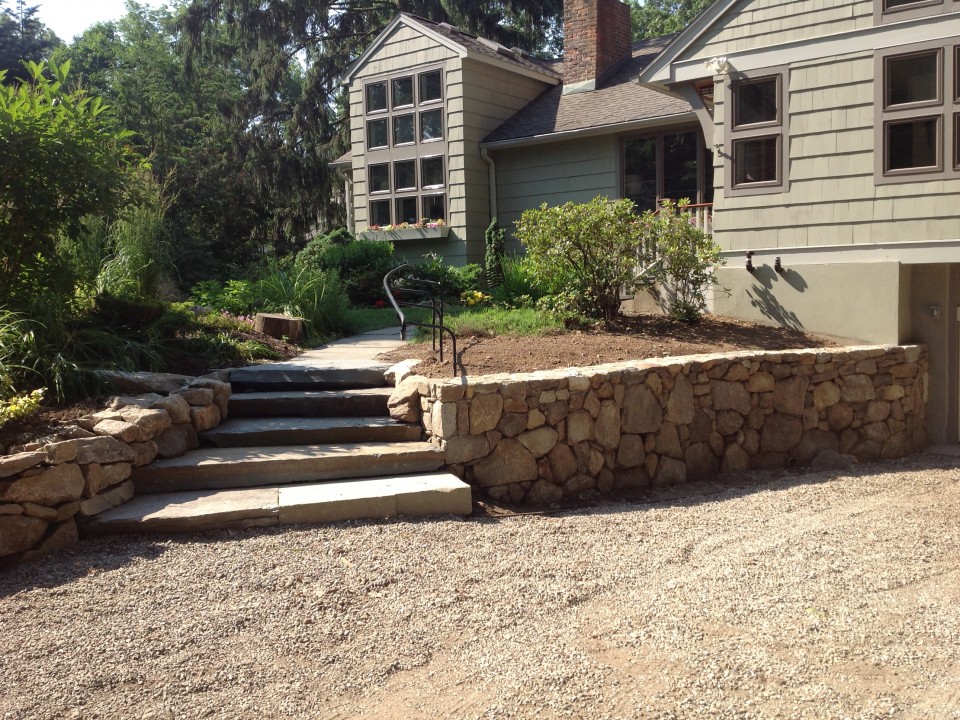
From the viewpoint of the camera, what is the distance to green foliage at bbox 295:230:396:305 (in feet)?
41.2

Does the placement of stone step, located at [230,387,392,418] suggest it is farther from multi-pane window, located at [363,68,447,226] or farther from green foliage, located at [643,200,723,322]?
multi-pane window, located at [363,68,447,226]

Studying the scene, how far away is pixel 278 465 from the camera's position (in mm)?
5117

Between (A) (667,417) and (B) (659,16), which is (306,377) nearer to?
(A) (667,417)

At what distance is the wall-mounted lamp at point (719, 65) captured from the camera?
8.86 metres

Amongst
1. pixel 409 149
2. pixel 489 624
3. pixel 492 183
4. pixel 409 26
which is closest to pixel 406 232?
pixel 409 149

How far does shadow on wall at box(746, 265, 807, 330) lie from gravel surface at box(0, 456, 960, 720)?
12.9 feet

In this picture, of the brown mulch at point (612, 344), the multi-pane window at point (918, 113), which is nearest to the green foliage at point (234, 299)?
the brown mulch at point (612, 344)

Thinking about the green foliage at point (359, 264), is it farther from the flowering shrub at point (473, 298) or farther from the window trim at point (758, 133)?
the window trim at point (758, 133)

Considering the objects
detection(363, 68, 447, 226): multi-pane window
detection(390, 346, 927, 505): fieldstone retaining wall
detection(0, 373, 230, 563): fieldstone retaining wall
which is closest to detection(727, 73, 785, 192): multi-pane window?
detection(390, 346, 927, 505): fieldstone retaining wall

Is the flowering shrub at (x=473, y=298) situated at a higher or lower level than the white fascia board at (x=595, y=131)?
lower

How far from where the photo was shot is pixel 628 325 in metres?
8.22

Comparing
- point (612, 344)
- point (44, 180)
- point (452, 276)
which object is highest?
point (44, 180)

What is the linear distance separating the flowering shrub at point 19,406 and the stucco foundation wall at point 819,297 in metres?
6.87

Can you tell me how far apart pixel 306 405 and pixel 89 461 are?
1.84 m
